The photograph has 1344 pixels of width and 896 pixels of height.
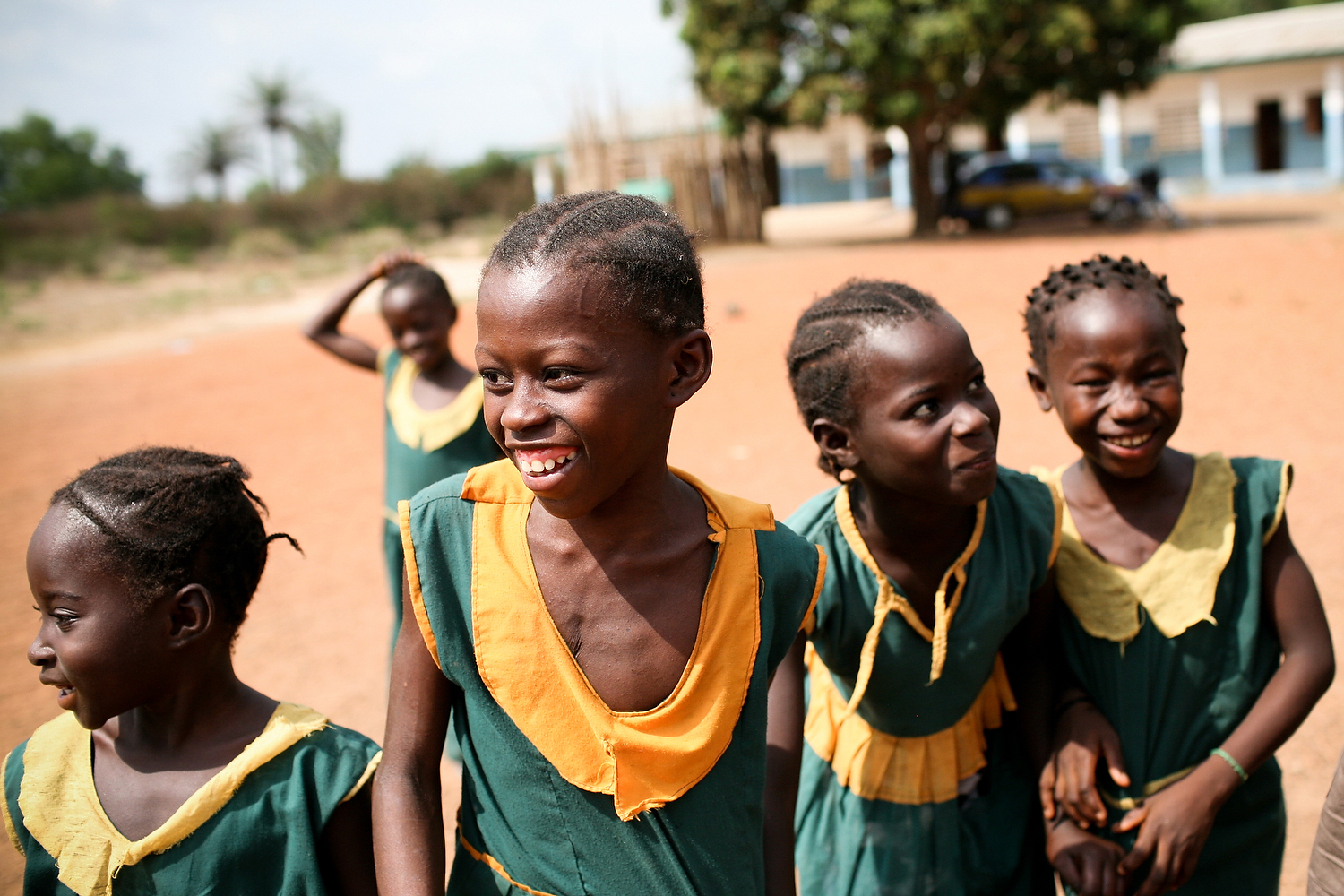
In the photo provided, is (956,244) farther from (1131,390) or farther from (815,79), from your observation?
(1131,390)

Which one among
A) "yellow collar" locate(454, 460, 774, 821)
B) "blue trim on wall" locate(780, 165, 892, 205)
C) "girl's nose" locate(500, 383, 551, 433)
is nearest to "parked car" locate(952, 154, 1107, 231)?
"blue trim on wall" locate(780, 165, 892, 205)

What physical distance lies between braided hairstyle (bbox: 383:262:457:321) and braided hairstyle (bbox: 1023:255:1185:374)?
2308 millimetres

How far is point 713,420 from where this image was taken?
25.8ft

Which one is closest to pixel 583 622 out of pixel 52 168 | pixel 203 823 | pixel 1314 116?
pixel 203 823

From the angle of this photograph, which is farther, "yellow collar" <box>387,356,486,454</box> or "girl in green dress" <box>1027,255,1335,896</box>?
"yellow collar" <box>387,356,486,454</box>

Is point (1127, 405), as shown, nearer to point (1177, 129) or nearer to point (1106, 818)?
point (1106, 818)

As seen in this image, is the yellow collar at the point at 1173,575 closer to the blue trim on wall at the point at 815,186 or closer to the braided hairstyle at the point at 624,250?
the braided hairstyle at the point at 624,250

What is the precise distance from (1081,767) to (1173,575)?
1.39 feet

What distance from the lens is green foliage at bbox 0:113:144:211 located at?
44.9 meters

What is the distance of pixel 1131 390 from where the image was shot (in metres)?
1.98

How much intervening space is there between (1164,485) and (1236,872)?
788mm

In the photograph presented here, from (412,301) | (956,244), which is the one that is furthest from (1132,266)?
(956,244)

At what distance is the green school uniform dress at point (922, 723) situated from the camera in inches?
77.2

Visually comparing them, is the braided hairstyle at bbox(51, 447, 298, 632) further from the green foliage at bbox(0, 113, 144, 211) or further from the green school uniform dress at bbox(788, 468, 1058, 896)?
the green foliage at bbox(0, 113, 144, 211)
